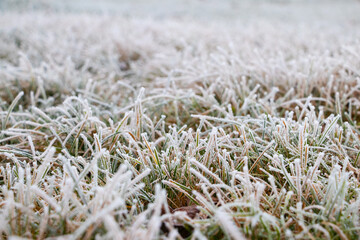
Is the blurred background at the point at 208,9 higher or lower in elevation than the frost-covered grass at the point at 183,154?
higher

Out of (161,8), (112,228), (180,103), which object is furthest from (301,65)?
(161,8)

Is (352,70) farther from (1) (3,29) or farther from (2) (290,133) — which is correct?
(1) (3,29)

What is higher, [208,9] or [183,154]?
[208,9]

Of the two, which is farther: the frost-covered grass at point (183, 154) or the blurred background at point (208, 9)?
the blurred background at point (208, 9)

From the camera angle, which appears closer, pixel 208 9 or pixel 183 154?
pixel 183 154

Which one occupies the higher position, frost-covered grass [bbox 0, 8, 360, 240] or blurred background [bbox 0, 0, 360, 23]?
blurred background [bbox 0, 0, 360, 23]

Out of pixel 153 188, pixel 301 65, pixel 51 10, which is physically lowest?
pixel 153 188

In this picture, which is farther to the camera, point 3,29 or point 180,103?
point 3,29

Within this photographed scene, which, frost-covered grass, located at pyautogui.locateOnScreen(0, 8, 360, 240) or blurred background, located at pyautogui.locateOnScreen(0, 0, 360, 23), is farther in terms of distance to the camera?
blurred background, located at pyautogui.locateOnScreen(0, 0, 360, 23)
